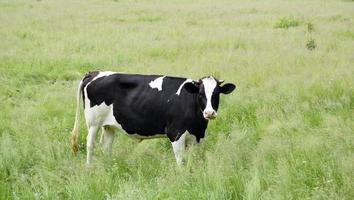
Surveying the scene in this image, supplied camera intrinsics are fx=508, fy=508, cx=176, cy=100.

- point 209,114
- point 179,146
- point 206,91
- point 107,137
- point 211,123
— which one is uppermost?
point 206,91

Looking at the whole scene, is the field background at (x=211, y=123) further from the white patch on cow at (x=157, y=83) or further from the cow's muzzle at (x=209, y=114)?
the white patch on cow at (x=157, y=83)

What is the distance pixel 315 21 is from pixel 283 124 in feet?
46.0

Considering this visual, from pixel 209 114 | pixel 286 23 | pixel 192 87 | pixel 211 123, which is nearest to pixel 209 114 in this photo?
pixel 209 114

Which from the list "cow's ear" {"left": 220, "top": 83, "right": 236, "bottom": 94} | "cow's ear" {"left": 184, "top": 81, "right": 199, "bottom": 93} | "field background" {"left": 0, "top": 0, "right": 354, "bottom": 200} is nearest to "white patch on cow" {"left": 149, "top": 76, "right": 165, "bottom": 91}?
"cow's ear" {"left": 184, "top": 81, "right": 199, "bottom": 93}

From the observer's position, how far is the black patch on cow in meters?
5.65

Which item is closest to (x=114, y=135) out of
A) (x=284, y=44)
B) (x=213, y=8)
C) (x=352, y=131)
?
(x=352, y=131)

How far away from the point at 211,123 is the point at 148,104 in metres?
1.55

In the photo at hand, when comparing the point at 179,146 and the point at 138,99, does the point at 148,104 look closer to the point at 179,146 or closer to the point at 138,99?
the point at 138,99

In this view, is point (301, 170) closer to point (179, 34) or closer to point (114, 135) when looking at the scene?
point (114, 135)

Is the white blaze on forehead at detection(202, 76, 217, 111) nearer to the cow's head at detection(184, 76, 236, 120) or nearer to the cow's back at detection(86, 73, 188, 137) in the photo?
the cow's head at detection(184, 76, 236, 120)

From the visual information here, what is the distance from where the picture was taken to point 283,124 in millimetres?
6699

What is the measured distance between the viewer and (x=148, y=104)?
594 cm

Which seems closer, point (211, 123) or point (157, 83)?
point (157, 83)

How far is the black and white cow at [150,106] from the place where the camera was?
18.4 feet
